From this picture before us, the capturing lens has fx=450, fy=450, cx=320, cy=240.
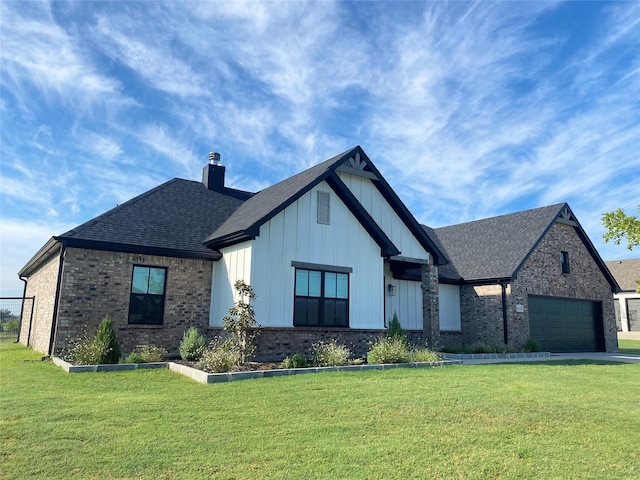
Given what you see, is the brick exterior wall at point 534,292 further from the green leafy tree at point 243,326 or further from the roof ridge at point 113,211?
the roof ridge at point 113,211

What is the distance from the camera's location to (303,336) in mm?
14047

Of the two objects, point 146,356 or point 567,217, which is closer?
point 146,356

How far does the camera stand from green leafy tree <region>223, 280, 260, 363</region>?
1235cm

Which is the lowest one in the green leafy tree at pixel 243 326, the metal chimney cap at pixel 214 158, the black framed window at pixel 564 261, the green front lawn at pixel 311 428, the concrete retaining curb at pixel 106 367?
the green front lawn at pixel 311 428

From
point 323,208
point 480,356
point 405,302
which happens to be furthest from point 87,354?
point 480,356

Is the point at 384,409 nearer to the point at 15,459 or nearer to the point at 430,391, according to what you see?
the point at 430,391

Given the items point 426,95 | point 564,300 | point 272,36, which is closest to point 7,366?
point 272,36

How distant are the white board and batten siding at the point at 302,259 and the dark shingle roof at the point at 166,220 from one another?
5.45 ft

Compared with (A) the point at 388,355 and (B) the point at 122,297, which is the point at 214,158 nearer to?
(B) the point at 122,297

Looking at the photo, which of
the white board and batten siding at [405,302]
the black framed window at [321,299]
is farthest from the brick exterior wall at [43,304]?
the white board and batten siding at [405,302]

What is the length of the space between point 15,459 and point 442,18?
12.5 meters

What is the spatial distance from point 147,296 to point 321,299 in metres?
5.47

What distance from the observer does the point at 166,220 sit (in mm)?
15844

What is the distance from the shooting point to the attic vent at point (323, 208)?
15.1 m
